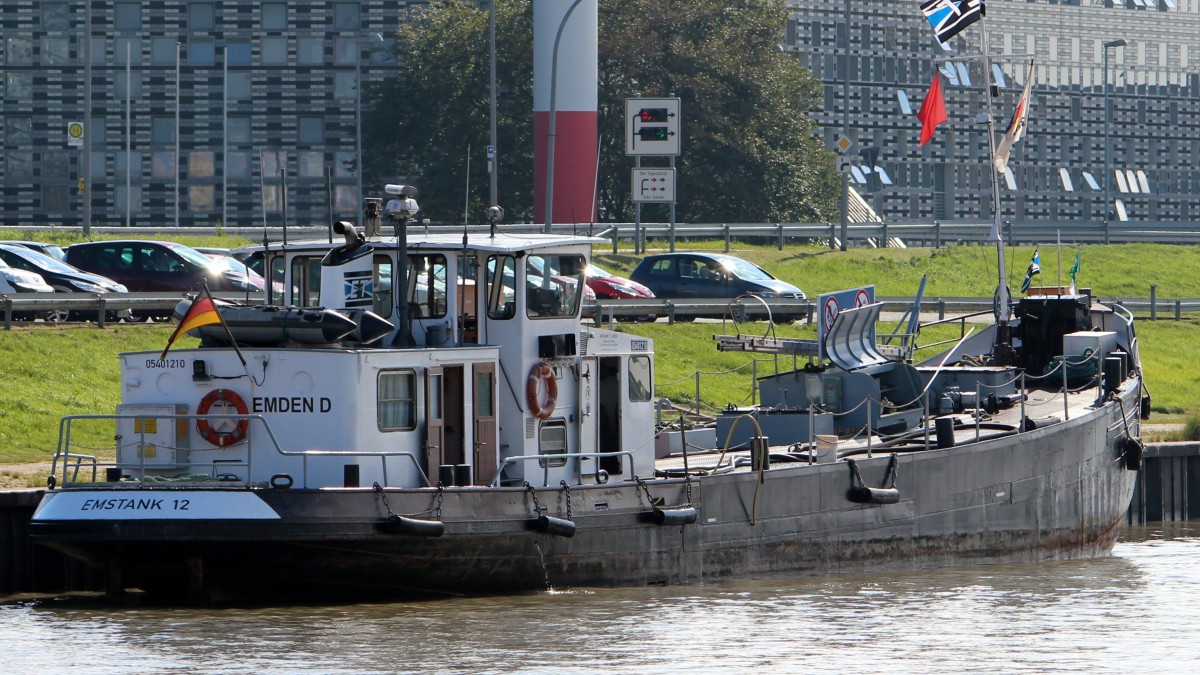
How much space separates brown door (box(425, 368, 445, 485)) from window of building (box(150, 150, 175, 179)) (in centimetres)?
5497

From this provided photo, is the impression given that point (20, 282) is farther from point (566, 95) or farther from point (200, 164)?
point (200, 164)

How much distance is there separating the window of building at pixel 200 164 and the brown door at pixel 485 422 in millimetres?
53935

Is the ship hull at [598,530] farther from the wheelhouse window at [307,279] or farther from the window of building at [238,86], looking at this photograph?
the window of building at [238,86]

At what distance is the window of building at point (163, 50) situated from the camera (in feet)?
233

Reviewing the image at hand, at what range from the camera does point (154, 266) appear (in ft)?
123

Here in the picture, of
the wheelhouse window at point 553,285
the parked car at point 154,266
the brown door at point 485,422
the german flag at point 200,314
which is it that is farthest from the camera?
the parked car at point 154,266

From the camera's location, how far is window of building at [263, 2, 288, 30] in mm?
71688

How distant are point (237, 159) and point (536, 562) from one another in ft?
179

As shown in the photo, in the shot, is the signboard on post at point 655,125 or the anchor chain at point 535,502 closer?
the anchor chain at point 535,502

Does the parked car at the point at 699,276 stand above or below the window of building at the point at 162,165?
below

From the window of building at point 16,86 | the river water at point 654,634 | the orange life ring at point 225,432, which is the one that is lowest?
the river water at point 654,634

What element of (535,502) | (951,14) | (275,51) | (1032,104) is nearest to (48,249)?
(951,14)

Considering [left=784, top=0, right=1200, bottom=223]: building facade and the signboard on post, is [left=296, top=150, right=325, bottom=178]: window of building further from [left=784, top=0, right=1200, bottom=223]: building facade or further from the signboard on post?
the signboard on post

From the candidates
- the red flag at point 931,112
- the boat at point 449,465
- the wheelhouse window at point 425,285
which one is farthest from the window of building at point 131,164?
the wheelhouse window at point 425,285
